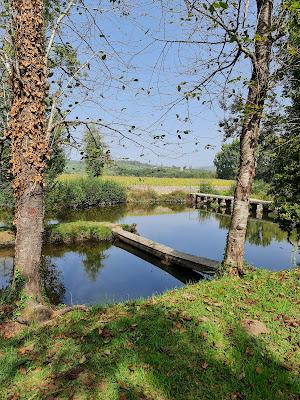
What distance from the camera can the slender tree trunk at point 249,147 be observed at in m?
6.63

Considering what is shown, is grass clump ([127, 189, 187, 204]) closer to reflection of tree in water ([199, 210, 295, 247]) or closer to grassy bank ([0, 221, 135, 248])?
reflection of tree in water ([199, 210, 295, 247])

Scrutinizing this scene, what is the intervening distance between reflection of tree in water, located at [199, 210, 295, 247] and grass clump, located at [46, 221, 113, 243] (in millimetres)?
9547

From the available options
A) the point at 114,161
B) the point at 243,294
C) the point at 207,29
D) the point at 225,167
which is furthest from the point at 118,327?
the point at 225,167

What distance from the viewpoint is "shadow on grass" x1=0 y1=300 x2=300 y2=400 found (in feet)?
11.6

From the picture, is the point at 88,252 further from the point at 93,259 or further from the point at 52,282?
the point at 52,282

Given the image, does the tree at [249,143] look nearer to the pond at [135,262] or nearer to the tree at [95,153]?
the pond at [135,262]

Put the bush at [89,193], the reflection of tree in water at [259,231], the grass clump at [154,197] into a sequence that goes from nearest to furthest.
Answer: the reflection of tree in water at [259,231], the bush at [89,193], the grass clump at [154,197]

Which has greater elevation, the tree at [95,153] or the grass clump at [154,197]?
the tree at [95,153]

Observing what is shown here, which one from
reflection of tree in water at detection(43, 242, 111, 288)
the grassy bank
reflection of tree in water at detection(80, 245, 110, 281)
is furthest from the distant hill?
the grassy bank

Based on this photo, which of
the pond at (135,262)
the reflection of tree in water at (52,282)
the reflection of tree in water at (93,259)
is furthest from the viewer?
the reflection of tree in water at (93,259)

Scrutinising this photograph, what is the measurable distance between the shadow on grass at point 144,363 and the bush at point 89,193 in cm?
2866

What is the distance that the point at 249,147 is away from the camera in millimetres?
6957

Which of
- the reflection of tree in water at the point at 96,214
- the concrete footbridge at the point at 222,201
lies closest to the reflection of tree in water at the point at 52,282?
the reflection of tree in water at the point at 96,214

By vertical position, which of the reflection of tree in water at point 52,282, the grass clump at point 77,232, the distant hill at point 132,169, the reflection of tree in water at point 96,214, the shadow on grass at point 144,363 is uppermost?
the distant hill at point 132,169
